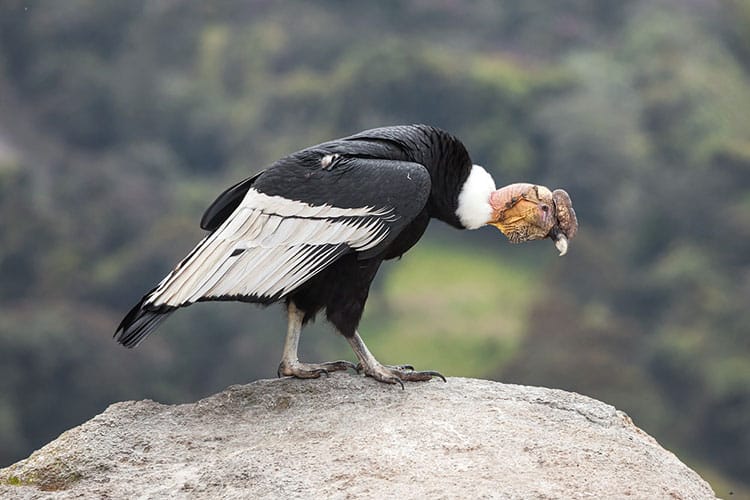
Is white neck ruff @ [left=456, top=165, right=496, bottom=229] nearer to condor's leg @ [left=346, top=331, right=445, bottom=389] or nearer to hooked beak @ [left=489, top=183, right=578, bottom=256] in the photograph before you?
hooked beak @ [left=489, top=183, right=578, bottom=256]

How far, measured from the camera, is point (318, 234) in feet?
24.5

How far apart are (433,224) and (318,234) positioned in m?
27.7

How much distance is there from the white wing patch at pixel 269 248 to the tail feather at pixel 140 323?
2.5 inches

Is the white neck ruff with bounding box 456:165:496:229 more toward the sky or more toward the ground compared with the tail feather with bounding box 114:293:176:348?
more toward the sky

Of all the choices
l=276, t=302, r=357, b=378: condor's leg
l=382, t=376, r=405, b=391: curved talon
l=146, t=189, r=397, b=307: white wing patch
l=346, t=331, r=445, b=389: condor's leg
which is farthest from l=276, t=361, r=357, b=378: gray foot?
l=146, t=189, r=397, b=307: white wing patch

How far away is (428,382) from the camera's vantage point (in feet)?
25.8

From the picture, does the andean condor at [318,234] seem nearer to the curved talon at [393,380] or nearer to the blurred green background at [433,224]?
the curved talon at [393,380]

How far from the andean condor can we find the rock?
19.2 inches

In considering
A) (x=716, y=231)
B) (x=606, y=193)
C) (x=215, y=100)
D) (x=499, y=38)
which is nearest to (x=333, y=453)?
(x=716, y=231)

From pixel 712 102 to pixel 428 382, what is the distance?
127 feet

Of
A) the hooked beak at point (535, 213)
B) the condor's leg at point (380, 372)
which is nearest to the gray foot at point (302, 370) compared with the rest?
the condor's leg at point (380, 372)

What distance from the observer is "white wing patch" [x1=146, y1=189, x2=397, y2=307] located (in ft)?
24.0

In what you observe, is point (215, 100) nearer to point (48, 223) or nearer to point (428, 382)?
point (48, 223)

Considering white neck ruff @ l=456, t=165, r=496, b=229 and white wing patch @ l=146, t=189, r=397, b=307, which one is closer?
white wing patch @ l=146, t=189, r=397, b=307
